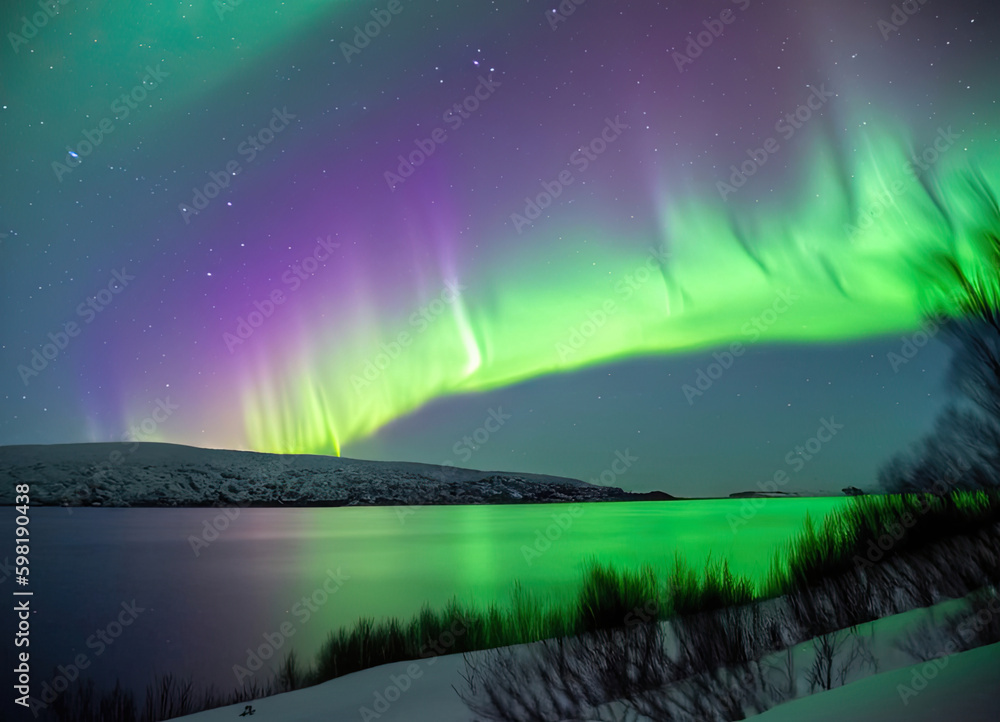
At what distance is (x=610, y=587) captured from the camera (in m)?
6.96

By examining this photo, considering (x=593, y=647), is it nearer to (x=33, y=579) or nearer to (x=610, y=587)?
(x=610, y=587)

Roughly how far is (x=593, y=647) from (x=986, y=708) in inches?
110

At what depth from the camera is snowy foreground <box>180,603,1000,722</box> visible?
352cm

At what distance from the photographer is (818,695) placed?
3.98m

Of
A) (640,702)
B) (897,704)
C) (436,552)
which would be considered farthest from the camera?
(436,552)

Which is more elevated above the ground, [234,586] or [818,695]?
[234,586]

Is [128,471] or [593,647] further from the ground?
[128,471]

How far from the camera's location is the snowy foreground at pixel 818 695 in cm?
352

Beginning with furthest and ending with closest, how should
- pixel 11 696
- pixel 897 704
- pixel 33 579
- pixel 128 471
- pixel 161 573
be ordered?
1. pixel 128 471
2. pixel 161 573
3. pixel 33 579
4. pixel 11 696
5. pixel 897 704

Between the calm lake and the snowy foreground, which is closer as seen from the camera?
the snowy foreground

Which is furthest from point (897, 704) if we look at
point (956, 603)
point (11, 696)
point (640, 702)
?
point (11, 696)

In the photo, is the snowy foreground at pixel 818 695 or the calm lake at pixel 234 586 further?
the calm lake at pixel 234 586

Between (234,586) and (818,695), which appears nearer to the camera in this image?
(818,695)

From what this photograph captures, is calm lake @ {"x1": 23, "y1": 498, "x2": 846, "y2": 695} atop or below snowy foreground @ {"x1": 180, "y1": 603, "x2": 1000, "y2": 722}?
atop
